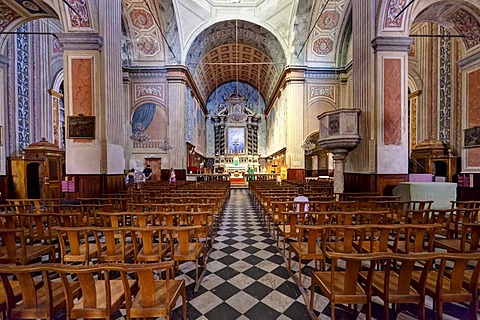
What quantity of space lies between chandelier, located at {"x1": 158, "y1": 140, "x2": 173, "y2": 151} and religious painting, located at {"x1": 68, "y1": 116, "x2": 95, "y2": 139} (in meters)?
7.11

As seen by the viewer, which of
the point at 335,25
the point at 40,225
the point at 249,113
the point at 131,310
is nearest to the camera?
the point at 131,310

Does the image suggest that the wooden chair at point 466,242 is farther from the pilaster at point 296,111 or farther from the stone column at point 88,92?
the pilaster at point 296,111

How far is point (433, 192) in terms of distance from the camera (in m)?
5.70

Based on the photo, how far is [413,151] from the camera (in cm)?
1059

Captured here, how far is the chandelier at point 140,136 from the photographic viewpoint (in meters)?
14.0

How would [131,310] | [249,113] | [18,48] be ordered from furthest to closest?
[249,113] < [18,48] < [131,310]

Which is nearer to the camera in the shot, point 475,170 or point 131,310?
point 131,310

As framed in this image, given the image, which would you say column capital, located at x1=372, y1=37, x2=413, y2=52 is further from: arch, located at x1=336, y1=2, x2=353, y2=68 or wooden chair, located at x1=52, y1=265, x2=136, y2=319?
wooden chair, located at x1=52, y1=265, x2=136, y2=319

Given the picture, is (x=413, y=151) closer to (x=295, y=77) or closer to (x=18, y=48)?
(x=295, y=77)

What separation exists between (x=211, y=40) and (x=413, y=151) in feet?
44.0

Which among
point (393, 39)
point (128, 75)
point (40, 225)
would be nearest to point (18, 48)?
point (128, 75)

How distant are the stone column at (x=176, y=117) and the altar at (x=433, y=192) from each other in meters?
11.2

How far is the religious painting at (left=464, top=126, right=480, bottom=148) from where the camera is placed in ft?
25.8

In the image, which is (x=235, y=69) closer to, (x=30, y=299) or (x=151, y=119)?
(x=151, y=119)
